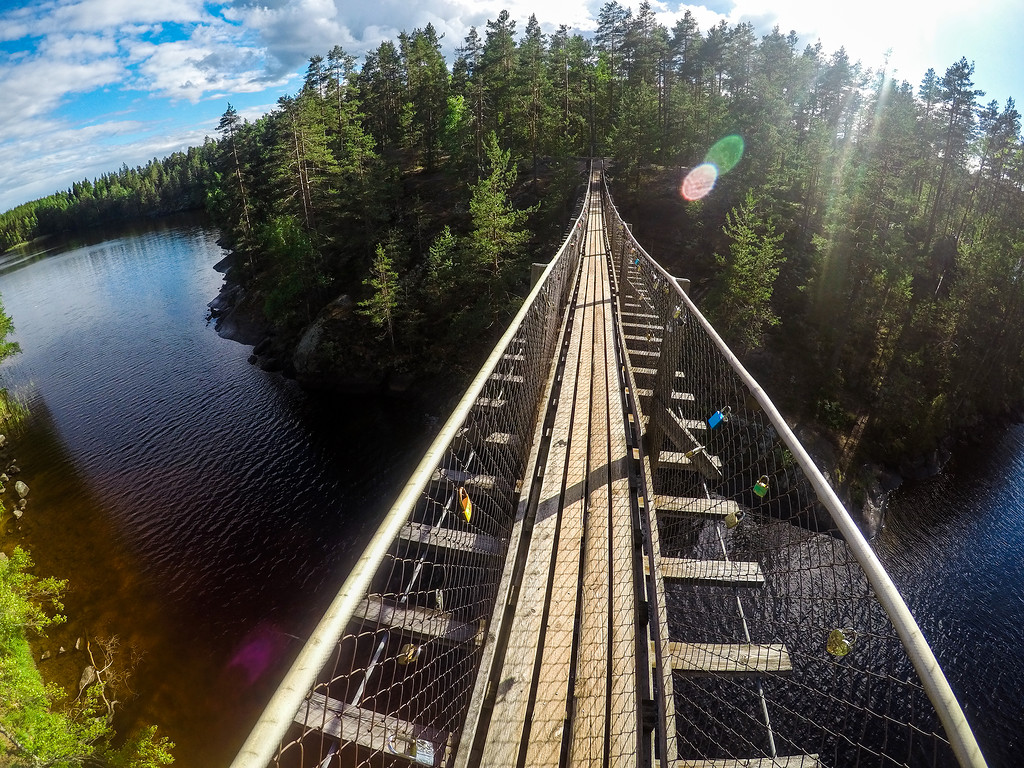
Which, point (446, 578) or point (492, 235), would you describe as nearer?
point (446, 578)

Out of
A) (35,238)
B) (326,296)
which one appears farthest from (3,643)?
(35,238)

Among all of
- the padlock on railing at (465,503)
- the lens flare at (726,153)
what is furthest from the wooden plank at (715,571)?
the lens flare at (726,153)

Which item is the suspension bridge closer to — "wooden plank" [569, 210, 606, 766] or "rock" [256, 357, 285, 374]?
"wooden plank" [569, 210, 606, 766]

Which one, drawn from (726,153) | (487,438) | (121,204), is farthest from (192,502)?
(121,204)

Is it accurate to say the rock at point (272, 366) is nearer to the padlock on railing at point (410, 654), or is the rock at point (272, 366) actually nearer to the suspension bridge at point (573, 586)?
the suspension bridge at point (573, 586)

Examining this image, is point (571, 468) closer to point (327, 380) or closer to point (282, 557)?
point (282, 557)

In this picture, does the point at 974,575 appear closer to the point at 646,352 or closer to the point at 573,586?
the point at 646,352
